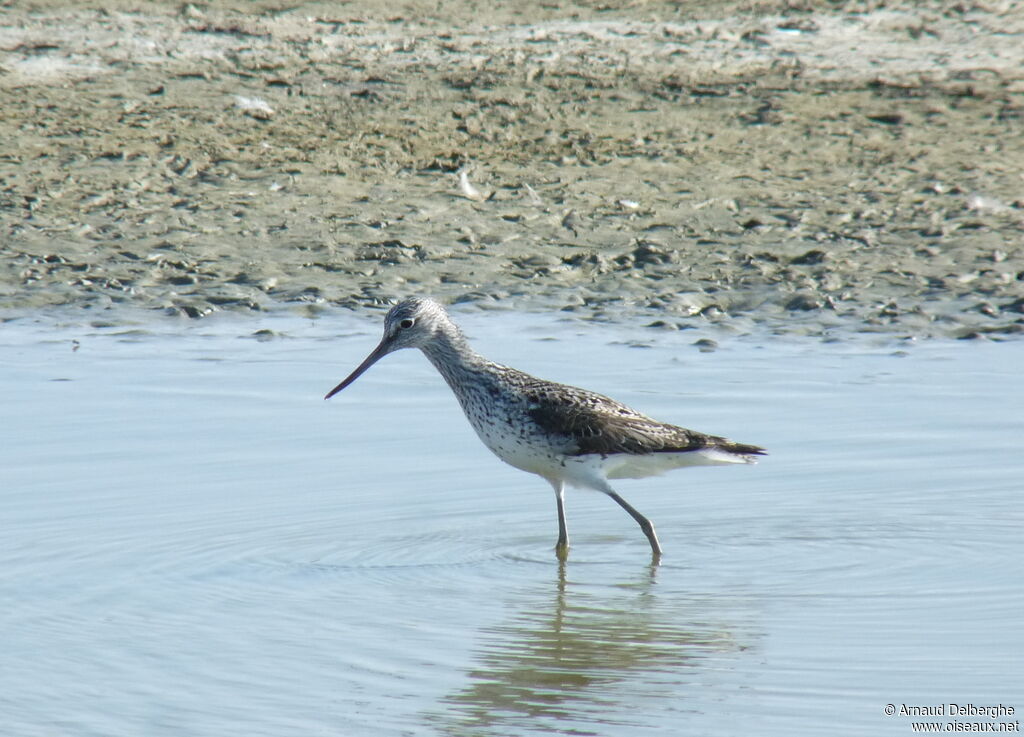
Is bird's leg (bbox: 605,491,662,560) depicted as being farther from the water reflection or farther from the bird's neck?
the bird's neck

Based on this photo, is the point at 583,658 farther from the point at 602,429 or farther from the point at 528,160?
the point at 528,160

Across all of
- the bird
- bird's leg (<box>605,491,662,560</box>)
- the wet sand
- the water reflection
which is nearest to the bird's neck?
the bird

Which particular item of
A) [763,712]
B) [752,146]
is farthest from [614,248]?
[763,712]

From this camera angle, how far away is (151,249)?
11.3 meters

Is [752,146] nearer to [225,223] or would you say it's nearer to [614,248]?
[614,248]

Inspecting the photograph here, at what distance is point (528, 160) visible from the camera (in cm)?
1266

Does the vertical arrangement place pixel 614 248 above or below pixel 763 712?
below

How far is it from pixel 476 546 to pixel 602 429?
0.72 meters

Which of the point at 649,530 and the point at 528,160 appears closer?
the point at 649,530

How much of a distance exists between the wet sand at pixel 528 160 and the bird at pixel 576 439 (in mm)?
2960

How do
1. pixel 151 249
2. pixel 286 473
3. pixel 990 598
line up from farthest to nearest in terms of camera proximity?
pixel 151 249, pixel 286 473, pixel 990 598

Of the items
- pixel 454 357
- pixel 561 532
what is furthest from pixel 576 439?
pixel 454 357

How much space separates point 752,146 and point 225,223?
3996 mm

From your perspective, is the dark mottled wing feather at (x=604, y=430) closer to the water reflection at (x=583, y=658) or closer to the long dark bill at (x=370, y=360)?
the water reflection at (x=583, y=658)
